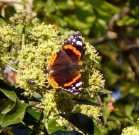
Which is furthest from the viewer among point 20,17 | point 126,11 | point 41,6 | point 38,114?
point 126,11

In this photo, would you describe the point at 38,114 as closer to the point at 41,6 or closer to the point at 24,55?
the point at 24,55

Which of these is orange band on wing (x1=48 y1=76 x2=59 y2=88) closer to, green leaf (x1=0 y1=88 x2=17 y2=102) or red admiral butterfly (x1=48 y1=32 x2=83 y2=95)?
red admiral butterfly (x1=48 y1=32 x2=83 y2=95)

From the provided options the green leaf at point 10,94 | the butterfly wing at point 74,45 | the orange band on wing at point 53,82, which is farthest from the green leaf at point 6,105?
the butterfly wing at point 74,45

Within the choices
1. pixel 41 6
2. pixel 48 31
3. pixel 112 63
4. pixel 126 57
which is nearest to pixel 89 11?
pixel 41 6

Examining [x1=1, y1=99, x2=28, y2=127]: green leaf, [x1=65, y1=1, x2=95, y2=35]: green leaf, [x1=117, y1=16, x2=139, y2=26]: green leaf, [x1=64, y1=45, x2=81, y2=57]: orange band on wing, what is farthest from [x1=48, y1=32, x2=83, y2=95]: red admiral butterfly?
[x1=117, y1=16, x2=139, y2=26]: green leaf

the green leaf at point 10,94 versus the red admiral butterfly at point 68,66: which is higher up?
the red admiral butterfly at point 68,66

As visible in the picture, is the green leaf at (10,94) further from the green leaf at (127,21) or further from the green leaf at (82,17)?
the green leaf at (127,21)
